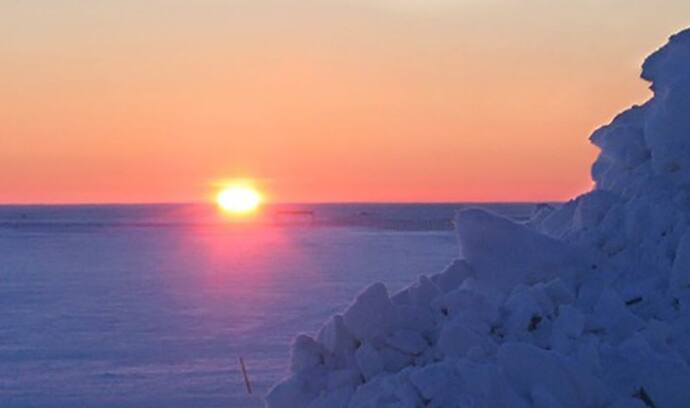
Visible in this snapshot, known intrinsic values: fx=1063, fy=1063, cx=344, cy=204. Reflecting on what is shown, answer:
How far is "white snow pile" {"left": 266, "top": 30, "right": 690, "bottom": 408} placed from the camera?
14.1ft

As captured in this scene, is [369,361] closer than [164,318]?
Yes

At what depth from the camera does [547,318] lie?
15.5ft

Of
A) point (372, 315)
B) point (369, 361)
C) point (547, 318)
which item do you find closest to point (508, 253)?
point (547, 318)

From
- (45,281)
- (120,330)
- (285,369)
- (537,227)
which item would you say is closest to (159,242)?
→ (45,281)

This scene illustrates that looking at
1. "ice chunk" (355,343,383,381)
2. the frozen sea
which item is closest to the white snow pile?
"ice chunk" (355,343,383,381)

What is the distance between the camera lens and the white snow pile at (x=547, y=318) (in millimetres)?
4312

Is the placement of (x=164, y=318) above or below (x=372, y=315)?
above

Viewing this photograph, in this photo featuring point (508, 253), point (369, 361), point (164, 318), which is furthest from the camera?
point (164, 318)

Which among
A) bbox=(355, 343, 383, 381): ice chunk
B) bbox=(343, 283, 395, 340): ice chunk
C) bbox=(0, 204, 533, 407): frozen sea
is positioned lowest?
bbox=(355, 343, 383, 381): ice chunk

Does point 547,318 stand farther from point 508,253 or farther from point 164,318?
point 164,318

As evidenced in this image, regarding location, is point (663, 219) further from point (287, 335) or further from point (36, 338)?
point (36, 338)

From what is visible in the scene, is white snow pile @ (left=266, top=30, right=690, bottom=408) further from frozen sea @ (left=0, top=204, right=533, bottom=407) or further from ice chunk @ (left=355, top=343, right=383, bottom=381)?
frozen sea @ (left=0, top=204, right=533, bottom=407)

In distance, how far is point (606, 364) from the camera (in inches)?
174

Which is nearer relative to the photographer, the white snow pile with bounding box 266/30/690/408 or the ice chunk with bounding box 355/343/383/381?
the white snow pile with bounding box 266/30/690/408
